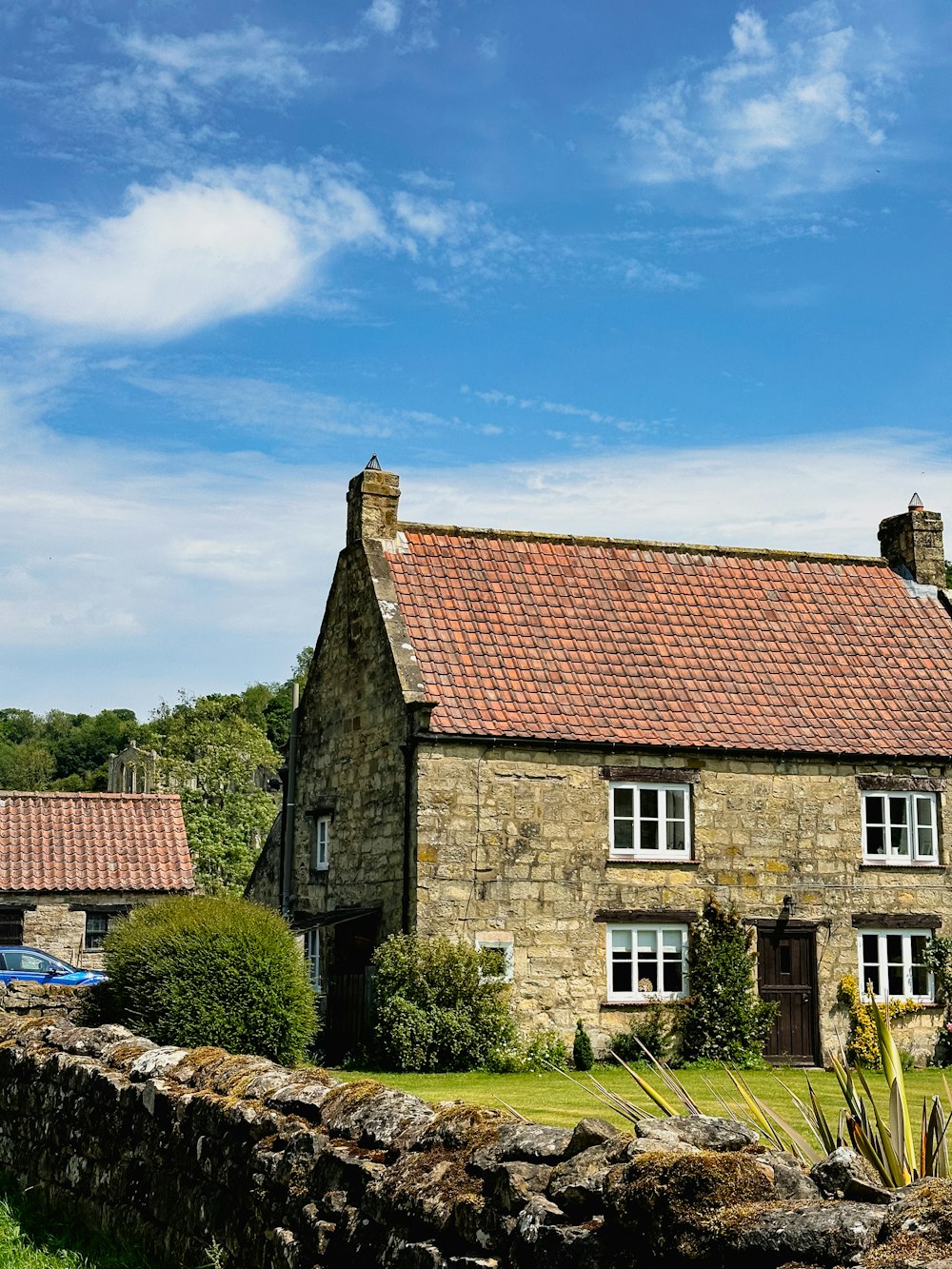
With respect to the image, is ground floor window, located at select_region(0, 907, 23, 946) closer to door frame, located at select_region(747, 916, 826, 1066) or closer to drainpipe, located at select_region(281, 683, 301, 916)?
drainpipe, located at select_region(281, 683, 301, 916)

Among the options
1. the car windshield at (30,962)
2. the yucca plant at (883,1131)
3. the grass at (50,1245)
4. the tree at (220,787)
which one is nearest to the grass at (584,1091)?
the grass at (50,1245)

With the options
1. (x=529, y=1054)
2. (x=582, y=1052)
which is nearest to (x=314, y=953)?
(x=529, y=1054)

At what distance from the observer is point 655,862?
24.3 meters

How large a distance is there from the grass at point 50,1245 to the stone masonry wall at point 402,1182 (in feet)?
0.45

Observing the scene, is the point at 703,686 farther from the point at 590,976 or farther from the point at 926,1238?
the point at 926,1238

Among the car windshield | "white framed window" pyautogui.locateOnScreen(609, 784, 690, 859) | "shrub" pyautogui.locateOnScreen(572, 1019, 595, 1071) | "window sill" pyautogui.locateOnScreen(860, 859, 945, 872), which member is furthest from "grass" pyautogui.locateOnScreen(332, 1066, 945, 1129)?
the car windshield

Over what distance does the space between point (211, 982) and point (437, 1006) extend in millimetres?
7015

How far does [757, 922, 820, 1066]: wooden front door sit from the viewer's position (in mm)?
24641

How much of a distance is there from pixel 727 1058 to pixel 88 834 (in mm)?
20768

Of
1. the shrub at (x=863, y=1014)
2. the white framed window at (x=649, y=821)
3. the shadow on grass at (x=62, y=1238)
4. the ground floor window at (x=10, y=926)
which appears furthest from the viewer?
the ground floor window at (x=10, y=926)

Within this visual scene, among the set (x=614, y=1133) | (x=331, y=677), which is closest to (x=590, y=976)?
(x=331, y=677)

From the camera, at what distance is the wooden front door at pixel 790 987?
24641 millimetres

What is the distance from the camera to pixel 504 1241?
510cm

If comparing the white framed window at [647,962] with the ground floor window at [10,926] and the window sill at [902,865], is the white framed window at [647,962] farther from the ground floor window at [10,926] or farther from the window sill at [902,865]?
the ground floor window at [10,926]
